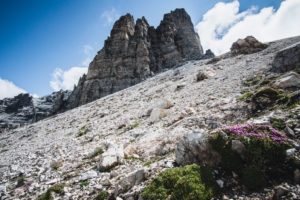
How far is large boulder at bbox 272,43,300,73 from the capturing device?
15.3 metres

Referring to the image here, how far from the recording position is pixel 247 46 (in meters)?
40.7

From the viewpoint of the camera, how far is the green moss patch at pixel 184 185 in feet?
13.9

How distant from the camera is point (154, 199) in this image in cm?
454

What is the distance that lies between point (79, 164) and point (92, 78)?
107298 millimetres

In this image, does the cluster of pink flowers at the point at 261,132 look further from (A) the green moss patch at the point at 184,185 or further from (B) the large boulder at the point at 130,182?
(B) the large boulder at the point at 130,182

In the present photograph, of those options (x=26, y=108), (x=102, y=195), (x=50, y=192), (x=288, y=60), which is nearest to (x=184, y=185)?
(x=102, y=195)

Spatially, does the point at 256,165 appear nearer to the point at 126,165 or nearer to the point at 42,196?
the point at 126,165

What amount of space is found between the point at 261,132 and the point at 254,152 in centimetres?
101

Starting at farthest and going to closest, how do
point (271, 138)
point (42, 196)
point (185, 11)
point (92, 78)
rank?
1. point (185, 11)
2. point (92, 78)
3. point (42, 196)
4. point (271, 138)

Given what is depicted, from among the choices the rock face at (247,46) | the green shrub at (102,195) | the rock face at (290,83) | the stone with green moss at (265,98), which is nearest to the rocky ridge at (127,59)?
the rock face at (247,46)

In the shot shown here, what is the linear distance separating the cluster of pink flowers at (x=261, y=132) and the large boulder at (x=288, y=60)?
1553 cm

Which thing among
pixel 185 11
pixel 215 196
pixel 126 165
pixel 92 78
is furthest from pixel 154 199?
pixel 185 11

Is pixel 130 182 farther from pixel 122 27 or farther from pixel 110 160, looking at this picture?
pixel 122 27

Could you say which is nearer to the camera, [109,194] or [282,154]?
[282,154]
